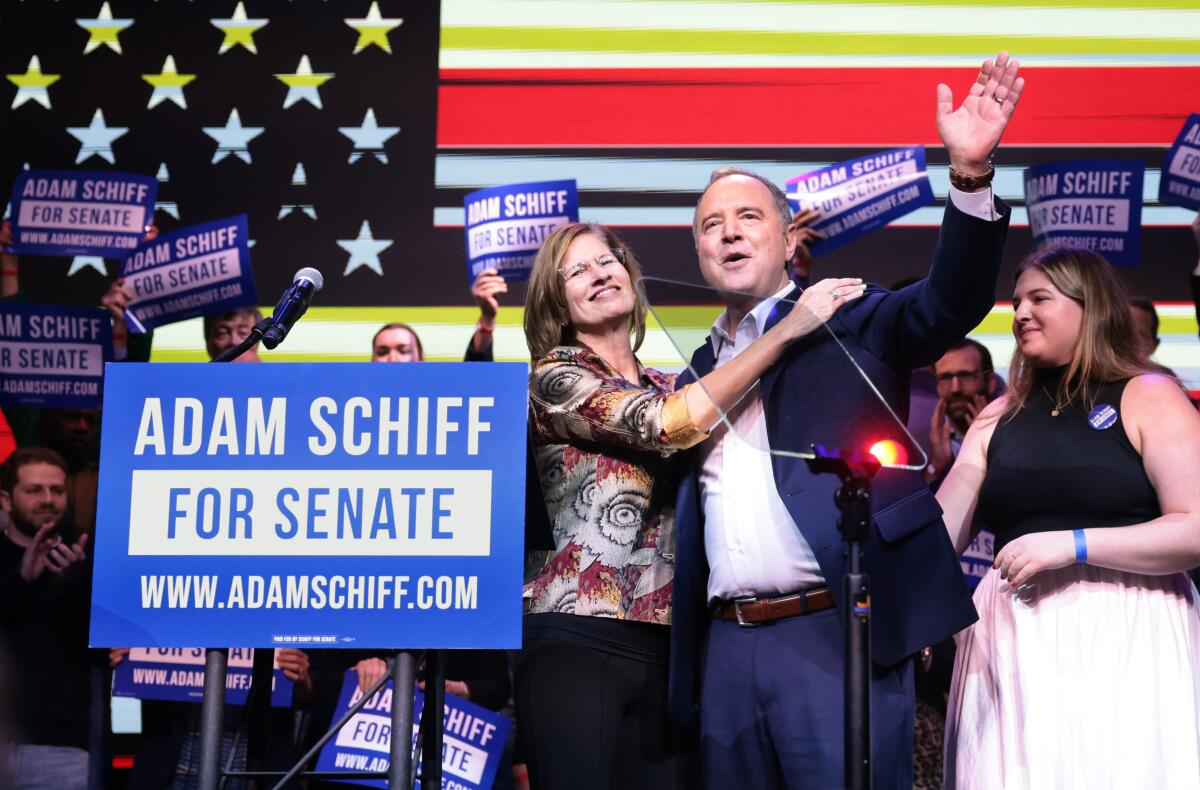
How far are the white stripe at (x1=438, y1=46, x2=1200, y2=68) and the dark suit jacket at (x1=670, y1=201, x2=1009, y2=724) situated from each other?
341 centimetres

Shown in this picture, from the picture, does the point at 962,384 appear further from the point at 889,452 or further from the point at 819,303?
the point at 889,452

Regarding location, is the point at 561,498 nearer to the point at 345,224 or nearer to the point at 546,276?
the point at 546,276

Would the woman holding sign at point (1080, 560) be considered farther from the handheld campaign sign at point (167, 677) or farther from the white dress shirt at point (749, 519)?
the handheld campaign sign at point (167, 677)

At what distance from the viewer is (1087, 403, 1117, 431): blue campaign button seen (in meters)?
2.64

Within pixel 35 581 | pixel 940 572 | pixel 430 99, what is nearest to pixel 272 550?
pixel 940 572

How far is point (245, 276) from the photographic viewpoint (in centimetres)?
479

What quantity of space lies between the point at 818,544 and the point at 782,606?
13cm

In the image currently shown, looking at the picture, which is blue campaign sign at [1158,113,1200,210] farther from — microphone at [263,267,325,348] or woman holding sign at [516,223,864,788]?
microphone at [263,267,325,348]

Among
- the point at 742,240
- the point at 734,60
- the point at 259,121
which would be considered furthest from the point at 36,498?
the point at 734,60

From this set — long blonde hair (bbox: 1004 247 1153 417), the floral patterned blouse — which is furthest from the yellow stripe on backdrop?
the floral patterned blouse

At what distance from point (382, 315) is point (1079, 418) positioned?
3.47 m

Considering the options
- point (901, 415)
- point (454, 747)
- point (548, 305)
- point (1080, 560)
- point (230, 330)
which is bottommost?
point (454, 747)

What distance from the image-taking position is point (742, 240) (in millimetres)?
2611

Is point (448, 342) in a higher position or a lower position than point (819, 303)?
higher
